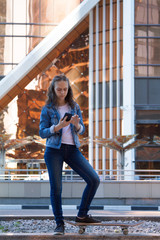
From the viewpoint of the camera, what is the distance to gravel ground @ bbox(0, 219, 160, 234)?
5.54 metres

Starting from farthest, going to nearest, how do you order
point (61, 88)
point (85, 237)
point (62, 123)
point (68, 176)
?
1. point (68, 176)
2. point (61, 88)
3. point (62, 123)
4. point (85, 237)

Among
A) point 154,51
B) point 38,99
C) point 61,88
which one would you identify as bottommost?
point 61,88

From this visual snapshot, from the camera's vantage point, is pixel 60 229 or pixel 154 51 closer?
pixel 60 229

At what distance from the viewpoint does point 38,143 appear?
32938mm

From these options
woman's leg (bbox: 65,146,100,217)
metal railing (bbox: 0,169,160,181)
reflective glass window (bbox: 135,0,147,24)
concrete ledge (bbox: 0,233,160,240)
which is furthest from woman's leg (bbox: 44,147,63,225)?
reflective glass window (bbox: 135,0,147,24)

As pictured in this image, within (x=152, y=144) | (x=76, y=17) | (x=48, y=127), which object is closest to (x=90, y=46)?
(x=76, y=17)

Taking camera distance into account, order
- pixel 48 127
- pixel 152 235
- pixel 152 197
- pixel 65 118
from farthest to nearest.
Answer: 1. pixel 152 197
2. pixel 48 127
3. pixel 65 118
4. pixel 152 235

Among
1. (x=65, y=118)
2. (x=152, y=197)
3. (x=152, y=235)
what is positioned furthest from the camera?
(x=152, y=197)

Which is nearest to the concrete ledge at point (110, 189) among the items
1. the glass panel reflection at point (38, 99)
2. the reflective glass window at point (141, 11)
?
the glass panel reflection at point (38, 99)

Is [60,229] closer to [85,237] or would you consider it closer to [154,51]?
[85,237]

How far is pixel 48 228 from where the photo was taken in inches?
225

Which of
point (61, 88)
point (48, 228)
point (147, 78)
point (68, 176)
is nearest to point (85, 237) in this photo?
point (48, 228)

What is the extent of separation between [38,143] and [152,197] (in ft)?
53.2

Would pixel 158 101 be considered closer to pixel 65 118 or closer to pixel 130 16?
pixel 130 16
